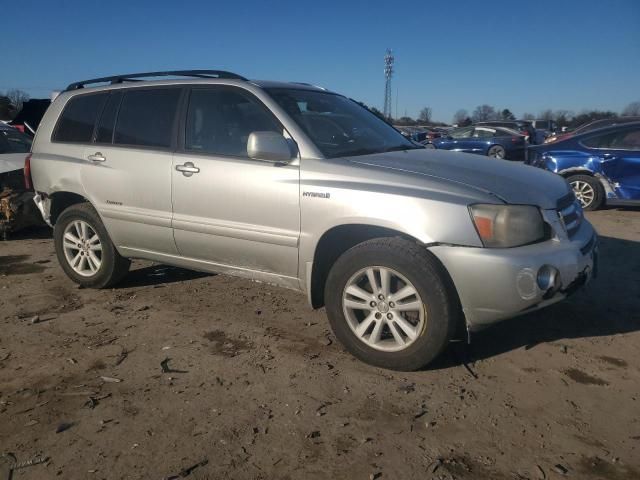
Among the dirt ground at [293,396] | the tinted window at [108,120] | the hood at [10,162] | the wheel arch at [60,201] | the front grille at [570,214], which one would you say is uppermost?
the tinted window at [108,120]

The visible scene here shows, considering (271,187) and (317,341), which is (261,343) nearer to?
(317,341)

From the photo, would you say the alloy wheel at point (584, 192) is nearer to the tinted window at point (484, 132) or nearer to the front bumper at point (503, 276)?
the front bumper at point (503, 276)

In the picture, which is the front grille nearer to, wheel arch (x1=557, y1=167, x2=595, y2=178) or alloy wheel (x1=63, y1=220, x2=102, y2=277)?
alloy wheel (x1=63, y1=220, x2=102, y2=277)

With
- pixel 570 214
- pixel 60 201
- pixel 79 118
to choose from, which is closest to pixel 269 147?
pixel 570 214

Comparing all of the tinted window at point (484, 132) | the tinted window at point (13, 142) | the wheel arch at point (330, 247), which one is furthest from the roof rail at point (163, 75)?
the tinted window at point (484, 132)

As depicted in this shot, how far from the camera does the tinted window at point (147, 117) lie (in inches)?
167

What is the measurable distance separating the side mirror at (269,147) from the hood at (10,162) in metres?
5.01

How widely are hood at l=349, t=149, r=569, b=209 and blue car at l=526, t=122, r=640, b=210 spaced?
5.35 meters

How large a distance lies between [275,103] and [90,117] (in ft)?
6.43

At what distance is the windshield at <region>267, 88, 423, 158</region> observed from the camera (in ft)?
12.4

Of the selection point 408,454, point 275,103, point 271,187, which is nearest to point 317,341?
point 271,187

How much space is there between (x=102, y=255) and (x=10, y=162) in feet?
11.1

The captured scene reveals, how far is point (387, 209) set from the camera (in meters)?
3.14

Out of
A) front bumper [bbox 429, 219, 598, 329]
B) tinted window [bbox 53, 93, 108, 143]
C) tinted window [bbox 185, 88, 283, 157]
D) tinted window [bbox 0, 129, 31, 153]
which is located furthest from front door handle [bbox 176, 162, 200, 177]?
tinted window [bbox 0, 129, 31, 153]
